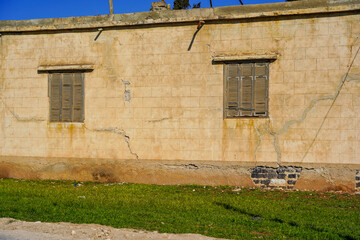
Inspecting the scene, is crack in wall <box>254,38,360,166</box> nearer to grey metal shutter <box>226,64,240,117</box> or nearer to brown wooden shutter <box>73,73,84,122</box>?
grey metal shutter <box>226,64,240,117</box>

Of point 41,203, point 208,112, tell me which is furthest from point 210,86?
point 41,203

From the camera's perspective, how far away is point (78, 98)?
42.4 ft

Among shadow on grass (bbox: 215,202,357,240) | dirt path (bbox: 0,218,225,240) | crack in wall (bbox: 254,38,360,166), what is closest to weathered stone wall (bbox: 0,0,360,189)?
crack in wall (bbox: 254,38,360,166)

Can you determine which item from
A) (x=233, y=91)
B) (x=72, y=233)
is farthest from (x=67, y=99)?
(x=72, y=233)

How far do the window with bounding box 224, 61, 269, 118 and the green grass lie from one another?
191 cm

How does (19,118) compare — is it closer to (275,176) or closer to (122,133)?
(122,133)

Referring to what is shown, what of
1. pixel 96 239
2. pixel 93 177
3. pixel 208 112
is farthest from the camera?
pixel 93 177

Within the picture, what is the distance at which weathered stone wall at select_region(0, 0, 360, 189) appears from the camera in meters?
11.1

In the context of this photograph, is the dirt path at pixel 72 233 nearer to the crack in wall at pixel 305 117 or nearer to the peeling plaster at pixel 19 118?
the crack in wall at pixel 305 117

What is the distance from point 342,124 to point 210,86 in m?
3.25

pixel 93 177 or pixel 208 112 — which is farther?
pixel 93 177

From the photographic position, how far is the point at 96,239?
21.2 feet

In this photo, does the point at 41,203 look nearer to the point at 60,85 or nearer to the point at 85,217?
the point at 85,217

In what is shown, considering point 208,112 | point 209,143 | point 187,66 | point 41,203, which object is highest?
point 187,66
